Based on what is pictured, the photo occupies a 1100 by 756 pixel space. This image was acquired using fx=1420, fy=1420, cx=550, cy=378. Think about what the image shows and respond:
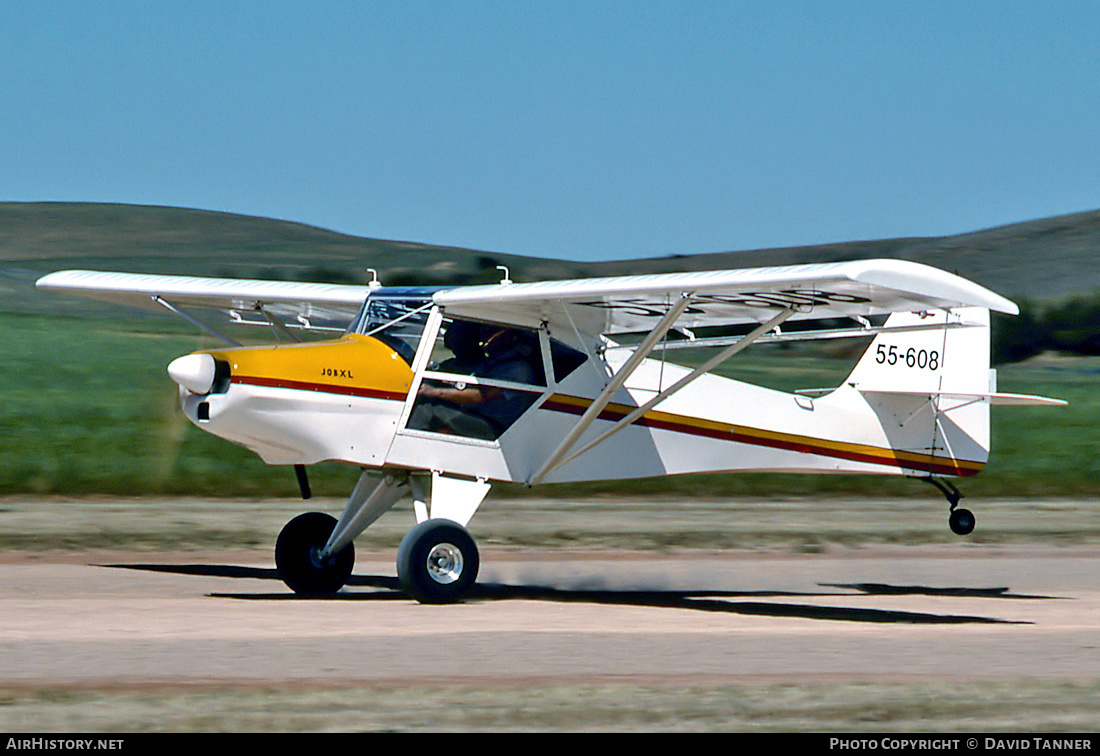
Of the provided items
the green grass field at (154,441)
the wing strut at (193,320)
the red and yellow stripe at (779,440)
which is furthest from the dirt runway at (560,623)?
the green grass field at (154,441)

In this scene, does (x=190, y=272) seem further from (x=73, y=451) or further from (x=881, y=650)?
(x=881, y=650)

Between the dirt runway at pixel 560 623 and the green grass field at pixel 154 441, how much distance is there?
810 centimetres

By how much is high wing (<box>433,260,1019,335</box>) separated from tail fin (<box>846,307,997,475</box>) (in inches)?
95.0

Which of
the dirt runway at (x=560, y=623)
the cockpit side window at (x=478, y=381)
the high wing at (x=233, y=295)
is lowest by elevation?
the dirt runway at (x=560, y=623)

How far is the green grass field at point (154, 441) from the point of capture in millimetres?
29312

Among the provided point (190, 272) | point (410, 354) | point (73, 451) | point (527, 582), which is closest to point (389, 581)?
point (527, 582)

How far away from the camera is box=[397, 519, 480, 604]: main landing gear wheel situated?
1293 cm

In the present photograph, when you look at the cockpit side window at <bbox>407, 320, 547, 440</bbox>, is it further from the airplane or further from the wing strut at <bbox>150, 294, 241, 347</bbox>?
the wing strut at <bbox>150, 294, 241, 347</bbox>

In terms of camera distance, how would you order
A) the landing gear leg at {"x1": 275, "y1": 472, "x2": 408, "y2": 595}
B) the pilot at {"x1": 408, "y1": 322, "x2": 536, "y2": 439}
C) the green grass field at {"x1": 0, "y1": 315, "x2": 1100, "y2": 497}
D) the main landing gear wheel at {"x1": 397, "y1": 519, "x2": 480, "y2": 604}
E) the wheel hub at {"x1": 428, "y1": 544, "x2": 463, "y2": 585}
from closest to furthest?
the main landing gear wheel at {"x1": 397, "y1": 519, "x2": 480, "y2": 604} < the wheel hub at {"x1": 428, "y1": 544, "x2": 463, "y2": 585} < the pilot at {"x1": 408, "y1": 322, "x2": 536, "y2": 439} < the landing gear leg at {"x1": 275, "y1": 472, "x2": 408, "y2": 595} < the green grass field at {"x1": 0, "y1": 315, "x2": 1100, "y2": 497}

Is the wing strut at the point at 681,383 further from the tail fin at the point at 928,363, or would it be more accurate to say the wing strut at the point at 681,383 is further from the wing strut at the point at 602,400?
the tail fin at the point at 928,363

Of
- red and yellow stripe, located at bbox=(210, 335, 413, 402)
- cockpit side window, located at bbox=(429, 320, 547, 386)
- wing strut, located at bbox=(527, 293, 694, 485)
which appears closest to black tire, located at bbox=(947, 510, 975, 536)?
wing strut, located at bbox=(527, 293, 694, 485)

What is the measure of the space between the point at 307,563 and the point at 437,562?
1973 millimetres
